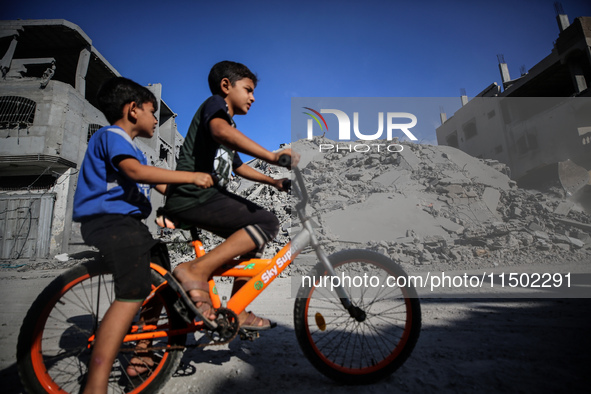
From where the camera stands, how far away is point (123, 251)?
1.46 m

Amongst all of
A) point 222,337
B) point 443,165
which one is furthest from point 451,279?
point 443,165

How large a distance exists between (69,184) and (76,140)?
7.44ft

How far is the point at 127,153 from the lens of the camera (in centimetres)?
147

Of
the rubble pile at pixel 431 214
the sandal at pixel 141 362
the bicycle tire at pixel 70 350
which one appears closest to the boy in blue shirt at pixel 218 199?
the bicycle tire at pixel 70 350

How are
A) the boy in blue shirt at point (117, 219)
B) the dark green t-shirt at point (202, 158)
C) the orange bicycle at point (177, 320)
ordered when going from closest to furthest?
the boy in blue shirt at point (117, 219), the orange bicycle at point (177, 320), the dark green t-shirt at point (202, 158)

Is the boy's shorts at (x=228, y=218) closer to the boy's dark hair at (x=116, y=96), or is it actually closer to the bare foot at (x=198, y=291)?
the bare foot at (x=198, y=291)

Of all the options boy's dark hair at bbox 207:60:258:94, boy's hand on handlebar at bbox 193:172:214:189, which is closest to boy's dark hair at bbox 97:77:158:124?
boy's dark hair at bbox 207:60:258:94

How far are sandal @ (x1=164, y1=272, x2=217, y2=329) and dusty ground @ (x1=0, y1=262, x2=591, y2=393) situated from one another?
493mm

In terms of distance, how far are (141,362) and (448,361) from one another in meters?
2.06

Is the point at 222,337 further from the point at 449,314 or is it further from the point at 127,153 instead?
the point at 449,314

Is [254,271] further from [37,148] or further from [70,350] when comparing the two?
[37,148]

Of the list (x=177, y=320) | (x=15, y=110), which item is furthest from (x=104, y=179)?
(x=15, y=110)

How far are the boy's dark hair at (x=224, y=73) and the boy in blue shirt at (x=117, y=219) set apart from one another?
2.26ft

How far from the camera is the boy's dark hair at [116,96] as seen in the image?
1705mm
